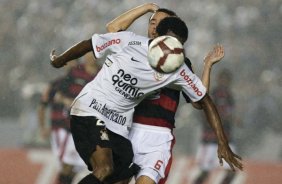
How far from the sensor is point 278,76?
12711 mm

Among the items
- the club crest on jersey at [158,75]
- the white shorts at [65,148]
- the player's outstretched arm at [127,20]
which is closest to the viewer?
the club crest on jersey at [158,75]

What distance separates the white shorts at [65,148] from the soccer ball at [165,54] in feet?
17.7

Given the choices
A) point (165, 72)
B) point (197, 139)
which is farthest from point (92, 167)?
point (197, 139)

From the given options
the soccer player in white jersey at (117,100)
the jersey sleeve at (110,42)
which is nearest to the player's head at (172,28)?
the soccer player in white jersey at (117,100)

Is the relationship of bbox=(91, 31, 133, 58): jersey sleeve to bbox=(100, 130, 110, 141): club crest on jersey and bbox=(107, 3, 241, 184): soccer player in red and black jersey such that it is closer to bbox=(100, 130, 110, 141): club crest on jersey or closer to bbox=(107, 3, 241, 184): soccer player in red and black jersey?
bbox=(107, 3, 241, 184): soccer player in red and black jersey

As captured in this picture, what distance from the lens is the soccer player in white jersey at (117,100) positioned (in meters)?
6.54

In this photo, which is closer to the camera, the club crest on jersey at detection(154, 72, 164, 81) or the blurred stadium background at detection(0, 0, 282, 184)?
the club crest on jersey at detection(154, 72, 164, 81)

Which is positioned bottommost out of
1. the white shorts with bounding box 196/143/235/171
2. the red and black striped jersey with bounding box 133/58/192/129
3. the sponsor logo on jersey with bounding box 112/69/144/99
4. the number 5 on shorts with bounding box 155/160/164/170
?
the white shorts with bounding box 196/143/235/171

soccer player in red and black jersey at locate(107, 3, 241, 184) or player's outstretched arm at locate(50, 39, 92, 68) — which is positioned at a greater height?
player's outstretched arm at locate(50, 39, 92, 68)

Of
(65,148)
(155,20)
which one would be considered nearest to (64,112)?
(65,148)

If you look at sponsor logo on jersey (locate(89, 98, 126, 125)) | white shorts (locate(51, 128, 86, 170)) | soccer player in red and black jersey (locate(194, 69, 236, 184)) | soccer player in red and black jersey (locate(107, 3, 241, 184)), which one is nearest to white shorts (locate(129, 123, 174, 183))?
soccer player in red and black jersey (locate(107, 3, 241, 184))

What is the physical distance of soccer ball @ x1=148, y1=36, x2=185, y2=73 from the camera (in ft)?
20.9

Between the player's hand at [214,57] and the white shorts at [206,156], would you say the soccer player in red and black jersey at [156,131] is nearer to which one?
the player's hand at [214,57]

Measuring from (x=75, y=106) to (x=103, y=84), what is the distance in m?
0.27
